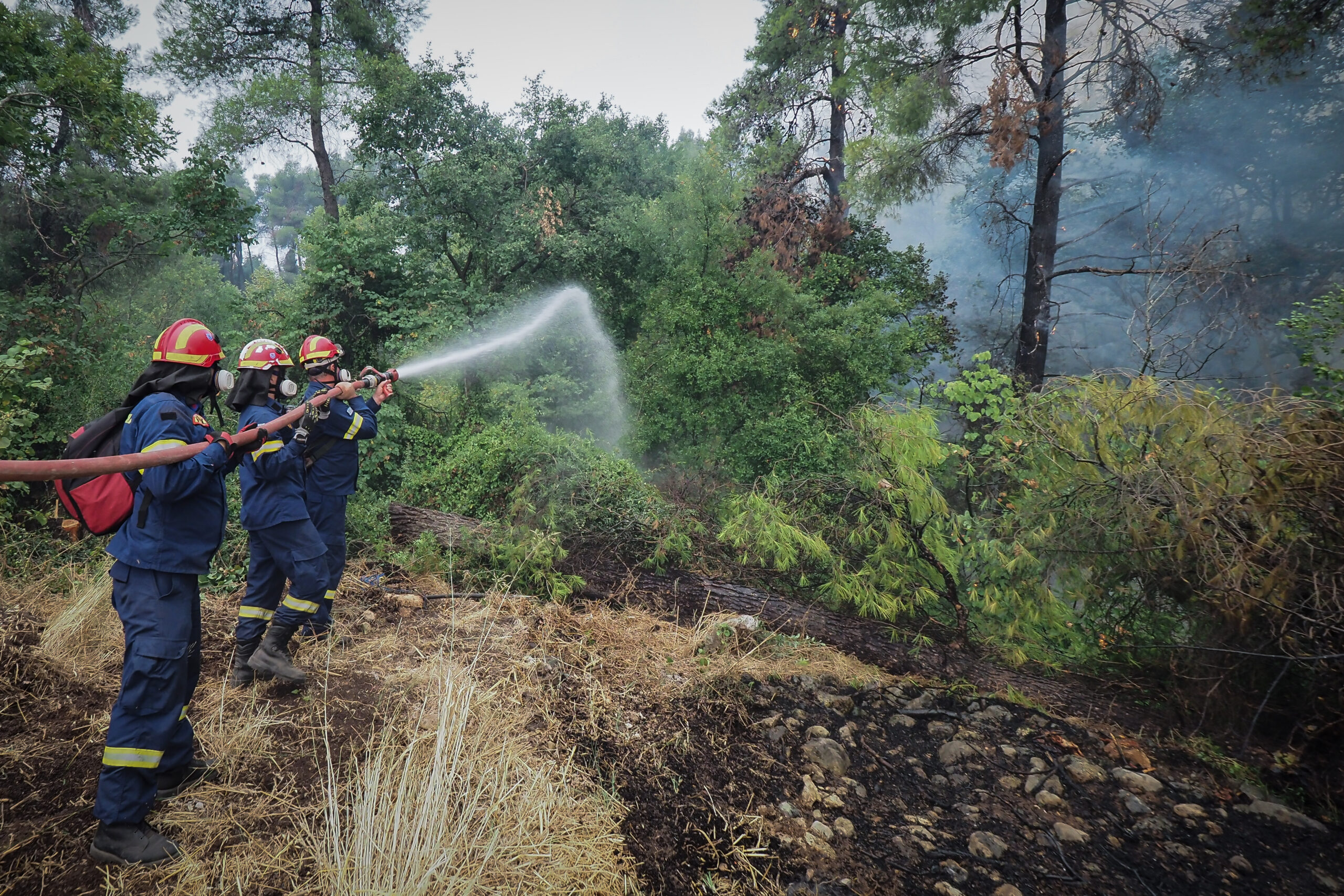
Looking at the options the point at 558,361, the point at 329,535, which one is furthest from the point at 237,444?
the point at 558,361

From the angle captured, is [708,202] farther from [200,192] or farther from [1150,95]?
[200,192]

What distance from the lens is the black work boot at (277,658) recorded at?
3771 millimetres

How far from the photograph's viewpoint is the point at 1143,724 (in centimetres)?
411

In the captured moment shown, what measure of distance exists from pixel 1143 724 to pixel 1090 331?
27.4 metres

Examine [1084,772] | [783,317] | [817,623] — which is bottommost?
[1084,772]

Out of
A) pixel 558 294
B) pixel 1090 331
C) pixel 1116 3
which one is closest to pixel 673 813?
pixel 558 294

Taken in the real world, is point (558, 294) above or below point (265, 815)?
above

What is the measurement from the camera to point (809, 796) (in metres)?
3.32

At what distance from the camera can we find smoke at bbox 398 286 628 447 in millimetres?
10219

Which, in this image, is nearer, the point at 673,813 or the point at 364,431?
the point at 673,813

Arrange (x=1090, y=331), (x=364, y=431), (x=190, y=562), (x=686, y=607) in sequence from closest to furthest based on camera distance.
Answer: (x=190, y=562) → (x=364, y=431) → (x=686, y=607) → (x=1090, y=331)

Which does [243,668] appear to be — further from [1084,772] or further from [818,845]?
[1084,772]

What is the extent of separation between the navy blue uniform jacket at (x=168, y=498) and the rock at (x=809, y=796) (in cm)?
315

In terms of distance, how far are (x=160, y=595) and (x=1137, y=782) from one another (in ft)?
17.0
